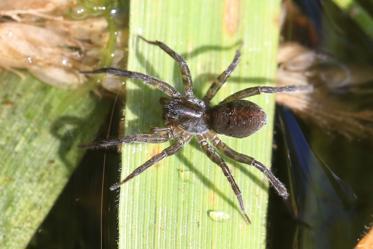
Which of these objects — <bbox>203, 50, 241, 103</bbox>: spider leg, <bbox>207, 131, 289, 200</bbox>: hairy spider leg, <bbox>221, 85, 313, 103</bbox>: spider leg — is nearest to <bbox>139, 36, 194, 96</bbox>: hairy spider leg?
<bbox>203, 50, 241, 103</bbox>: spider leg

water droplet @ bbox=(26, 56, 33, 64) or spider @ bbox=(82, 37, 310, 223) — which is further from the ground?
water droplet @ bbox=(26, 56, 33, 64)

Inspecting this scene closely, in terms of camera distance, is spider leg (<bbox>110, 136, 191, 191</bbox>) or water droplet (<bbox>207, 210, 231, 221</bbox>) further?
water droplet (<bbox>207, 210, 231, 221</bbox>)

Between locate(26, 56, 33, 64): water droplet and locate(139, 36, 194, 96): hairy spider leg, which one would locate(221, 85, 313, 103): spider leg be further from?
locate(26, 56, 33, 64): water droplet

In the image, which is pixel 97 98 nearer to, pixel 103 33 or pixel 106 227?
pixel 103 33

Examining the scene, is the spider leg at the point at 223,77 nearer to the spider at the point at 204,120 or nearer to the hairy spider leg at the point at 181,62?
the spider at the point at 204,120

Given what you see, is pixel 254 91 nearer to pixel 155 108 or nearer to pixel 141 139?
pixel 155 108

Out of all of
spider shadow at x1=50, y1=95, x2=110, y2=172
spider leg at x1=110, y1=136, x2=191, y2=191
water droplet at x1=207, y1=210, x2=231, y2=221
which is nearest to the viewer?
spider leg at x1=110, y1=136, x2=191, y2=191

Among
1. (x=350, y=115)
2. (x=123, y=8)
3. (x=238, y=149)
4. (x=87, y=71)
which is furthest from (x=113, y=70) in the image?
(x=350, y=115)
